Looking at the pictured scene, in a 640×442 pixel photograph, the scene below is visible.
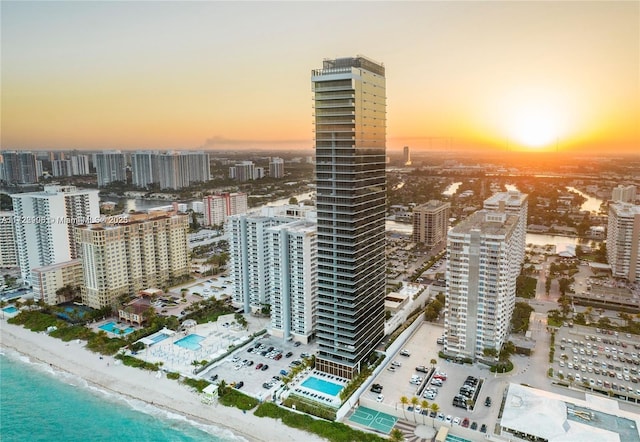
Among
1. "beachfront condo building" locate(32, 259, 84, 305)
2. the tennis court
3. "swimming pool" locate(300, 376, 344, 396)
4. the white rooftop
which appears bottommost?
the tennis court

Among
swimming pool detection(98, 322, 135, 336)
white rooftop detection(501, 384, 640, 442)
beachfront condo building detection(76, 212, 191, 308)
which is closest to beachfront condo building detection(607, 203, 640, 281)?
white rooftop detection(501, 384, 640, 442)

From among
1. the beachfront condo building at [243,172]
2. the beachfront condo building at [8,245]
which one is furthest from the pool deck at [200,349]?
the beachfront condo building at [243,172]

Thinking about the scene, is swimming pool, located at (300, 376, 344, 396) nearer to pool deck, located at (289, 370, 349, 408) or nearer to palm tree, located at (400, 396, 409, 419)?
pool deck, located at (289, 370, 349, 408)

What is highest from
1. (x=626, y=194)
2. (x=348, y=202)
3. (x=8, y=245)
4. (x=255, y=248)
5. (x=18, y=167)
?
(x=18, y=167)

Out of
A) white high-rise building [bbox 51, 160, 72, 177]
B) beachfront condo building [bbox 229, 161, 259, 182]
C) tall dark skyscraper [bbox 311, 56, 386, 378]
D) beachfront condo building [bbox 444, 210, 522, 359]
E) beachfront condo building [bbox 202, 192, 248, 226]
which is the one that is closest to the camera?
tall dark skyscraper [bbox 311, 56, 386, 378]

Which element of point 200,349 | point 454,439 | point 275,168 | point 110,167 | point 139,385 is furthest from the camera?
point 275,168

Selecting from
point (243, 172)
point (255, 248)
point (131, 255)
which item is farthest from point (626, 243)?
point (243, 172)

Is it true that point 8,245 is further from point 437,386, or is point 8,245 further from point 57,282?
point 437,386
